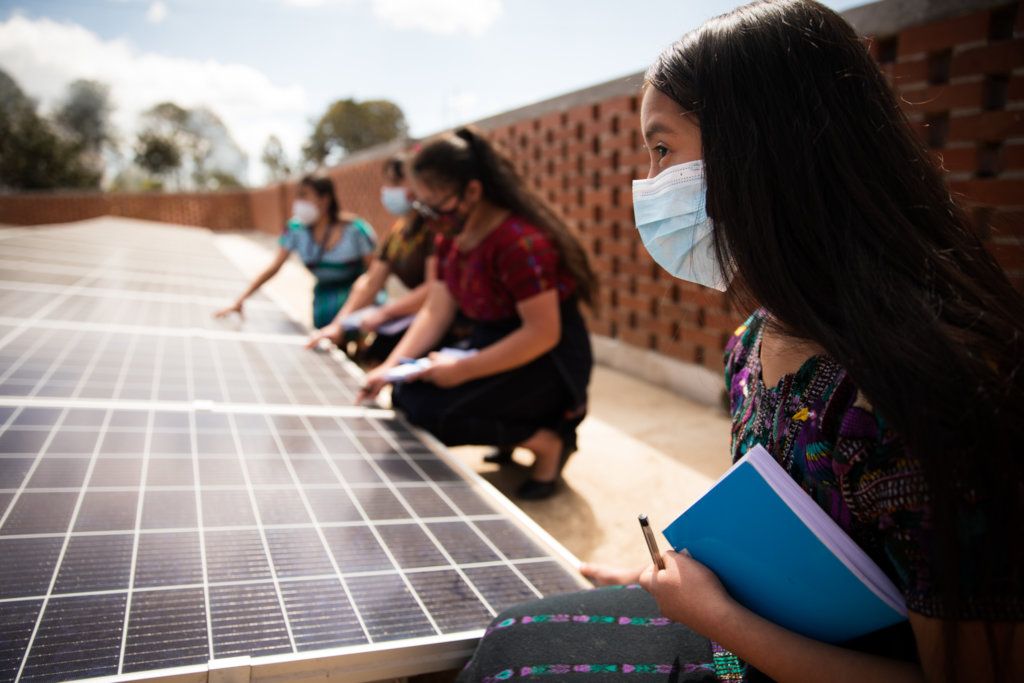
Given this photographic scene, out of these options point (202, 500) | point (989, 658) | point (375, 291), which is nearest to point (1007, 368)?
point (989, 658)

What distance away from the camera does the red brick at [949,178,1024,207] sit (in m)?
3.09

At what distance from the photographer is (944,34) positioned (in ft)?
11.2

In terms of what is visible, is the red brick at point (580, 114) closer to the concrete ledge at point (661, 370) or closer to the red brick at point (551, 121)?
the red brick at point (551, 121)

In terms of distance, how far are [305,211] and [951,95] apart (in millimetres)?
4746

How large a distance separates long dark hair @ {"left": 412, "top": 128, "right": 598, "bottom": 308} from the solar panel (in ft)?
3.63

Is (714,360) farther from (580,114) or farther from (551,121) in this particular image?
(551,121)

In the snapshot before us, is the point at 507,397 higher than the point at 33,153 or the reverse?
the reverse

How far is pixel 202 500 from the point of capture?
73.7 inches

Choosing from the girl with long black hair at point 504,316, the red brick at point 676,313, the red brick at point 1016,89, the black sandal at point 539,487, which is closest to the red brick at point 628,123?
the red brick at point 676,313

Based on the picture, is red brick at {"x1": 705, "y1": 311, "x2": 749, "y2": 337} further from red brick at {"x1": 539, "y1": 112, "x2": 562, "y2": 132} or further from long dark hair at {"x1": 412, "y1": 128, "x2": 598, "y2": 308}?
red brick at {"x1": 539, "y1": 112, "x2": 562, "y2": 132}

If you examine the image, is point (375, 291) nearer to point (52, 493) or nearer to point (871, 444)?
point (52, 493)

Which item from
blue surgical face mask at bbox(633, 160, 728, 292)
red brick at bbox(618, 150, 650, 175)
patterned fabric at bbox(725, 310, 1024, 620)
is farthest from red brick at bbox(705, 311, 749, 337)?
patterned fabric at bbox(725, 310, 1024, 620)

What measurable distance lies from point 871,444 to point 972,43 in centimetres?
334

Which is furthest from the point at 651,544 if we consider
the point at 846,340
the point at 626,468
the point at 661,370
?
the point at 661,370
